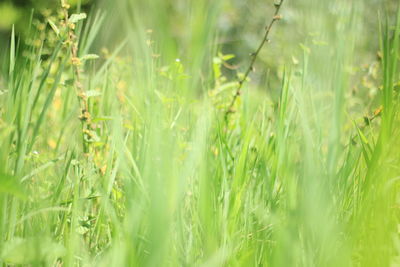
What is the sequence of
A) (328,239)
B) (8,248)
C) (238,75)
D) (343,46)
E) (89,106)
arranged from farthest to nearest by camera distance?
(238,75), (89,106), (343,46), (8,248), (328,239)

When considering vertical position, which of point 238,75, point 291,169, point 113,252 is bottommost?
point 113,252

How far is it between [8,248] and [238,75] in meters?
1.16

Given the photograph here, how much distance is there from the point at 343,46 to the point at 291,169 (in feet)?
0.64

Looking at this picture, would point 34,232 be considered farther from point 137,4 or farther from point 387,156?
point 387,156

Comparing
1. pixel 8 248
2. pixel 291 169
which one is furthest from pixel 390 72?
pixel 8 248

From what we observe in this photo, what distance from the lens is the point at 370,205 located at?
0.60 metres

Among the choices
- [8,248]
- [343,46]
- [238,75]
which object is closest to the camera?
[8,248]

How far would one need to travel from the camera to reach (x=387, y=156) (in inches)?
27.2

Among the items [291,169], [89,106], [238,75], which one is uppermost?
[238,75]

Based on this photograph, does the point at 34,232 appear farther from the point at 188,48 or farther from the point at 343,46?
the point at 343,46

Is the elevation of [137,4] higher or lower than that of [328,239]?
higher

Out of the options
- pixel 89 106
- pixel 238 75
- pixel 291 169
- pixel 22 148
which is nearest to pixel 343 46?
pixel 291 169

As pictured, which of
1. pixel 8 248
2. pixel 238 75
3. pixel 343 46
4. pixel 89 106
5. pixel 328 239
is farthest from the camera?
pixel 238 75

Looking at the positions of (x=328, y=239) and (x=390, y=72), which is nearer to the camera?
(x=328, y=239)
